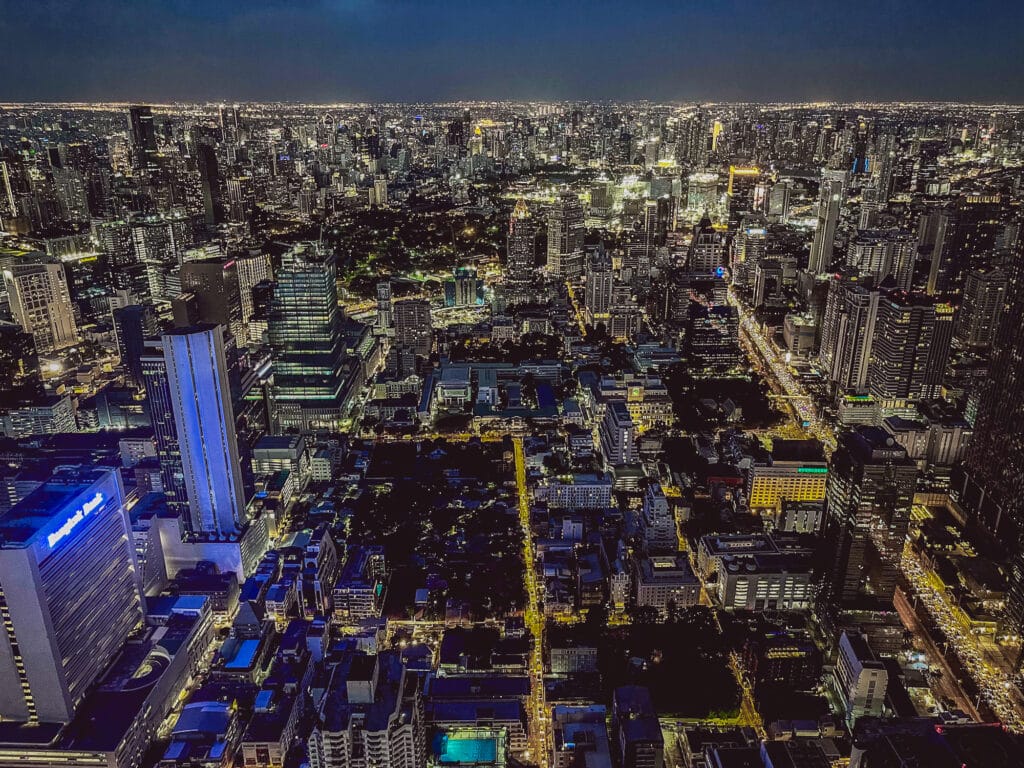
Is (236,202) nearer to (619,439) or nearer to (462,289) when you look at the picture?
(462,289)

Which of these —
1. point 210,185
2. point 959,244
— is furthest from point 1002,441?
point 210,185

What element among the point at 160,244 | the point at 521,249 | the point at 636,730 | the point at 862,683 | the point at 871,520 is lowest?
the point at 862,683

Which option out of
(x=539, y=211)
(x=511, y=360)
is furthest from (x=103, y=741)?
(x=539, y=211)

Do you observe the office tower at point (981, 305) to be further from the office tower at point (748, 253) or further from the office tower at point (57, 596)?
the office tower at point (57, 596)

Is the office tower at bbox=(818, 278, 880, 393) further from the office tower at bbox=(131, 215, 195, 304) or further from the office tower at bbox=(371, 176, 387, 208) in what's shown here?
the office tower at bbox=(371, 176, 387, 208)

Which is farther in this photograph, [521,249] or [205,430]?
[521,249]

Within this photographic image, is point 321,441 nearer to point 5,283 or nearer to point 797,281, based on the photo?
point 5,283

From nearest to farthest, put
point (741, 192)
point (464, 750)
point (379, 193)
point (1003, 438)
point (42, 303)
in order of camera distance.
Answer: point (464, 750)
point (1003, 438)
point (42, 303)
point (741, 192)
point (379, 193)
